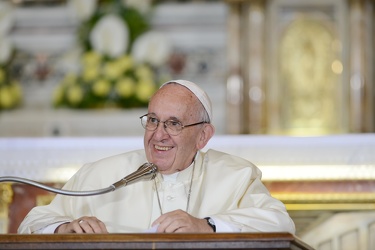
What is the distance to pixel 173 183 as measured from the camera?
5.00m

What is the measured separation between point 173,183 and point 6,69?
361 cm

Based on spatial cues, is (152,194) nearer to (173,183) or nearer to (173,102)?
(173,183)

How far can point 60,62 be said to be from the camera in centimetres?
820

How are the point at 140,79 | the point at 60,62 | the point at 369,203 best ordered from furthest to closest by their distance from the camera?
the point at 60,62, the point at 140,79, the point at 369,203

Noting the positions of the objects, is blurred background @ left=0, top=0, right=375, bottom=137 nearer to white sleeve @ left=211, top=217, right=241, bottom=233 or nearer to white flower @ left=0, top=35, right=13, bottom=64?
white flower @ left=0, top=35, right=13, bottom=64

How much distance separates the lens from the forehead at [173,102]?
4.73 m

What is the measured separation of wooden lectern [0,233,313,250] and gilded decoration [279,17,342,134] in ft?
13.3

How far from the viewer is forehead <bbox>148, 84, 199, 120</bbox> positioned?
4.73m

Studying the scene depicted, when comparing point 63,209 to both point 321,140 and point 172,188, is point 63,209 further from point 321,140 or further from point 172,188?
point 321,140

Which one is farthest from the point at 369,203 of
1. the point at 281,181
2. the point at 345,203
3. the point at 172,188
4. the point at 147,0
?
the point at 147,0

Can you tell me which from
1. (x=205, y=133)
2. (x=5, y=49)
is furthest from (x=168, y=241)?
(x=5, y=49)

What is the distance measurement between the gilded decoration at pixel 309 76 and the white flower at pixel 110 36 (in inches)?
46.3

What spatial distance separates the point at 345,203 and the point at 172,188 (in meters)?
1.66

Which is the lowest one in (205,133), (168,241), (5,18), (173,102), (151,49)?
(168,241)
